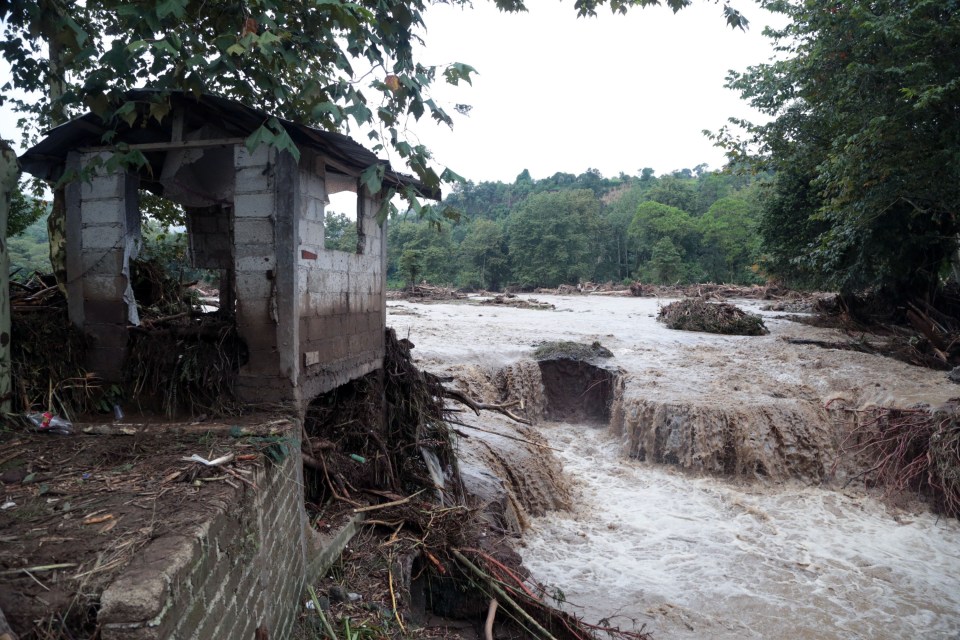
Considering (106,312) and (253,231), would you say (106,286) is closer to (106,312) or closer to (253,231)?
(106,312)

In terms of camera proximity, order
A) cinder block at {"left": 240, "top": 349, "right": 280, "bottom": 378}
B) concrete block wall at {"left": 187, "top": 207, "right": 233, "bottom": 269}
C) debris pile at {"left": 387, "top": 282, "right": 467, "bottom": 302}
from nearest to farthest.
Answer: cinder block at {"left": 240, "top": 349, "right": 280, "bottom": 378}
concrete block wall at {"left": 187, "top": 207, "right": 233, "bottom": 269}
debris pile at {"left": 387, "top": 282, "right": 467, "bottom": 302}

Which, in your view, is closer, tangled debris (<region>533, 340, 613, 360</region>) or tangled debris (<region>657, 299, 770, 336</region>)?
tangled debris (<region>533, 340, 613, 360</region>)

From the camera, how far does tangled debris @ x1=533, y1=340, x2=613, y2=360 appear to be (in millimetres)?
14094

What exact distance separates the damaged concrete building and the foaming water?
4171mm

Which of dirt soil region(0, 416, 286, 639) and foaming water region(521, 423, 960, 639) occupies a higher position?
dirt soil region(0, 416, 286, 639)

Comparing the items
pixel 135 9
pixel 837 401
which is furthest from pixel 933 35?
pixel 135 9

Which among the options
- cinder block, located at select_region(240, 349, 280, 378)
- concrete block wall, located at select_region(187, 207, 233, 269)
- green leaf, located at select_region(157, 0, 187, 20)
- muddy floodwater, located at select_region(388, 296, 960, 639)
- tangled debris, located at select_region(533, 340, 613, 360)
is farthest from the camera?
tangled debris, located at select_region(533, 340, 613, 360)

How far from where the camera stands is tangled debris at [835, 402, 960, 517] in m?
9.05

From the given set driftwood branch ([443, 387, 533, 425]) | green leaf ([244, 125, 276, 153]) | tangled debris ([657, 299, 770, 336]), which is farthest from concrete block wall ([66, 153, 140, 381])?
tangled debris ([657, 299, 770, 336])

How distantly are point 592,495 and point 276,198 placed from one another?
24.0 ft

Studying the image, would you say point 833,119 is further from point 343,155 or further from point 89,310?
point 89,310

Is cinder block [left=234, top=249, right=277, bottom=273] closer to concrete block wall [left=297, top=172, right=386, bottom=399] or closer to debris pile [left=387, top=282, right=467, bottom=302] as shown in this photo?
concrete block wall [left=297, top=172, right=386, bottom=399]

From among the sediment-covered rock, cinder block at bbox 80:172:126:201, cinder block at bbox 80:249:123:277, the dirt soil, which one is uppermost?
cinder block at bbox 80:172:126:201

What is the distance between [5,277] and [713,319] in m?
19.7
